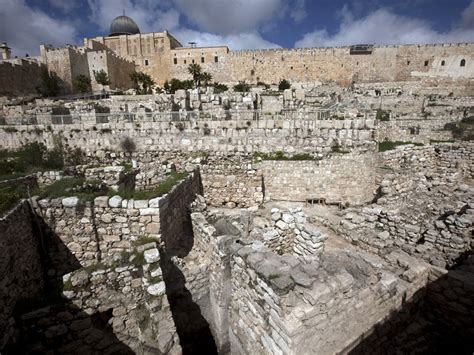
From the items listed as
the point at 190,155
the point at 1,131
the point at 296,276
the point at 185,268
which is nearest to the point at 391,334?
the point at 296,276

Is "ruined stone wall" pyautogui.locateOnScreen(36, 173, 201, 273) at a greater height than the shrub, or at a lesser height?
lesser

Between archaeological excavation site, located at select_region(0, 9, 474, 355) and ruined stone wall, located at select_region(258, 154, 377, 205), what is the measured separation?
0.18 feet

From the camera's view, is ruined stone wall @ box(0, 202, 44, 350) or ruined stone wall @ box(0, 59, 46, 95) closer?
ruined stone wall @ box(0, 202, 44, 350)

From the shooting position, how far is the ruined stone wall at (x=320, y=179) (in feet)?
32.2

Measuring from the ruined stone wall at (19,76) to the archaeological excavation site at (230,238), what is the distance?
29409 mm

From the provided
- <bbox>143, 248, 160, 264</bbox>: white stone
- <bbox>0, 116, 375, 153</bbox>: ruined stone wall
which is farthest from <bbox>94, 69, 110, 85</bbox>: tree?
<bbox>143, 248, 160, 264</bbox>: white stone

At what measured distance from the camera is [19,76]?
36125 mm

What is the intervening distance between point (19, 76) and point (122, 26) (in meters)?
28.0

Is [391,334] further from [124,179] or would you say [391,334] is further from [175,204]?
[124,179]

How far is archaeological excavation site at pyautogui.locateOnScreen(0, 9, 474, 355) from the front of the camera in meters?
3.73

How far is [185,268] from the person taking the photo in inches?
201

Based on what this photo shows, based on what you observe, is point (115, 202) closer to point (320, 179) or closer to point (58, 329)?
point (58, 329)

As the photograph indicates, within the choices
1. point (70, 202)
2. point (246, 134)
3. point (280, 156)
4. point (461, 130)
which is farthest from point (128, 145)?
point (461, 130)

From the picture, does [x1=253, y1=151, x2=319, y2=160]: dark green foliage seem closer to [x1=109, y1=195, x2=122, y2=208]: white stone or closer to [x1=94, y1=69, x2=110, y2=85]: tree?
[x1=109, y1=195, x2=122, y2=208]: white stone
